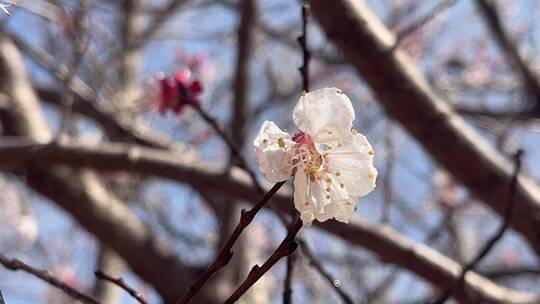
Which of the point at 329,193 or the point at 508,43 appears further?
the point at 508,43

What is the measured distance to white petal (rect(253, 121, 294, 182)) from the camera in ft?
2.64

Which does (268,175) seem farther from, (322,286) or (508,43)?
(322,286)

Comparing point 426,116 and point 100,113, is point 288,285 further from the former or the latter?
point 100,113

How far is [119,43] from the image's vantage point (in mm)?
4016

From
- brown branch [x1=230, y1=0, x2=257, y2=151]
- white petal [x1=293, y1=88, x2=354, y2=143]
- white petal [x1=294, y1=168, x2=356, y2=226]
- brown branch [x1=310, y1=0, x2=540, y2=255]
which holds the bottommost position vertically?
white petal [x1=294, y1=168, x2=356, y2=226]

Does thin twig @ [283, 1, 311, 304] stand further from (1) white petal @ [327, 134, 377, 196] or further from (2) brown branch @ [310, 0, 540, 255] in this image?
(2) brown branch @ [310, 0, 540, 255]

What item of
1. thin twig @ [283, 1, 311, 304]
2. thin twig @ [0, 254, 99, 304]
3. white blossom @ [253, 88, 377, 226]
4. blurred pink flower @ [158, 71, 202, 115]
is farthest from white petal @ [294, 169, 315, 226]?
blurred pink flower @ [158, 71, 202, 115]

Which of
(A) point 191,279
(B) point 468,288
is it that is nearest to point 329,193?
(B) point 468,288

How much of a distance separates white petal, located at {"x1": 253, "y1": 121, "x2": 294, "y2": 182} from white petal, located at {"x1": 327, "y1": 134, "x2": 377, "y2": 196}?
7cm

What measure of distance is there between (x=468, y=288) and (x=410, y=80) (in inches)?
22.1

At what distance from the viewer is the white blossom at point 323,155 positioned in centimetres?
82

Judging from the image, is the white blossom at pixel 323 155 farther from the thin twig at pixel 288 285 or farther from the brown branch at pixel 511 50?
the brown branch at pixel 511 50

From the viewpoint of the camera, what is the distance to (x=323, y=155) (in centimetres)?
88

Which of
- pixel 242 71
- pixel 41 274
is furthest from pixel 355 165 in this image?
pixel 242 71
